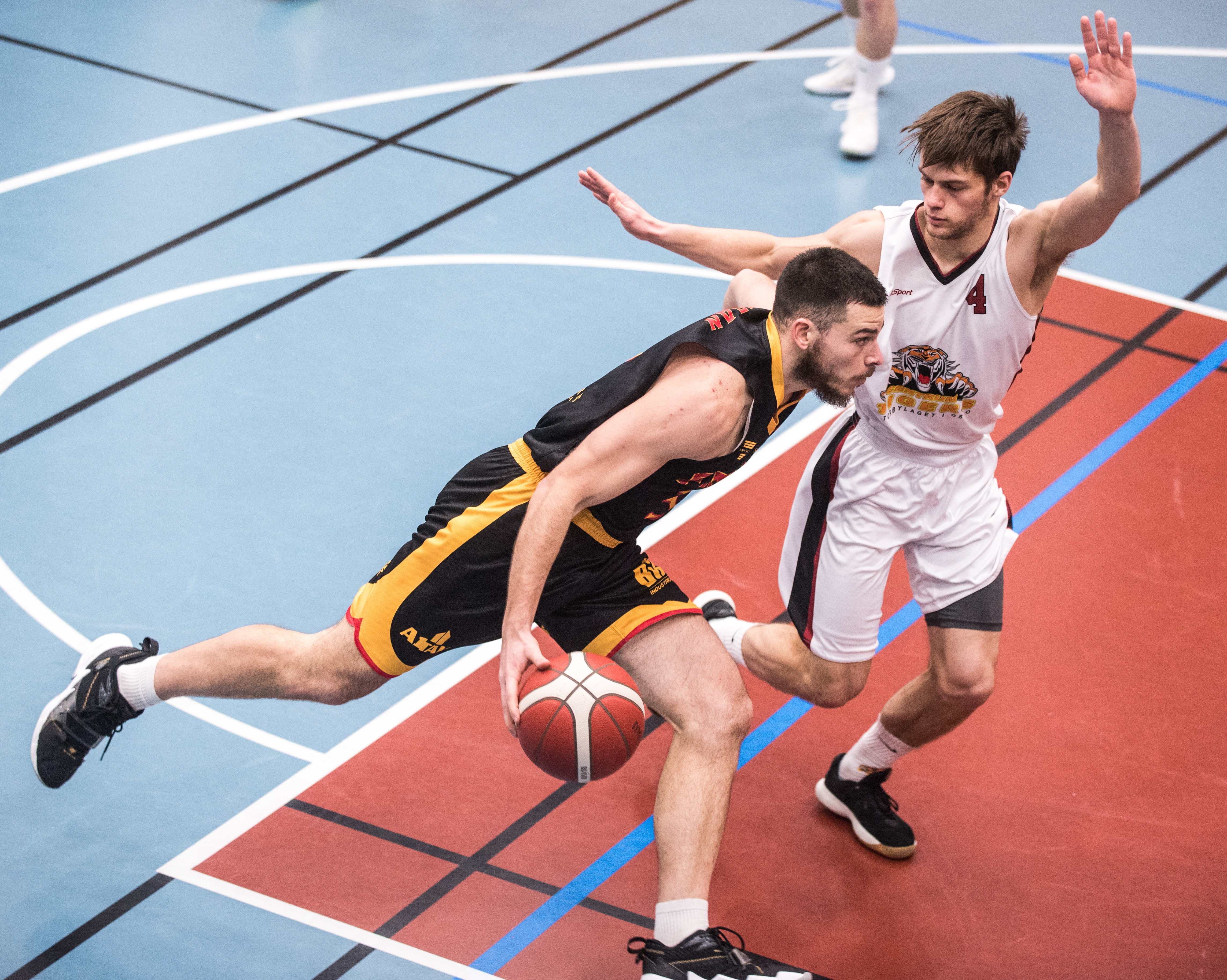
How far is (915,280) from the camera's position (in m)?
4.49

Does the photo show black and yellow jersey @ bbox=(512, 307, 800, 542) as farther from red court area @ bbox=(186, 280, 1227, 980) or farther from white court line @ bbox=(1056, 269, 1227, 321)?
white court line @ bbox=(1056, 269, 1227, 321)

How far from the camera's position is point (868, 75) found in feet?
30.9

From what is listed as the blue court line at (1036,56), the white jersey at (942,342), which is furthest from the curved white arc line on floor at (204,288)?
the blue court line at (1036,56)

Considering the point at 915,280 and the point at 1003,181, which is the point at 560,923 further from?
the point at 1003,181

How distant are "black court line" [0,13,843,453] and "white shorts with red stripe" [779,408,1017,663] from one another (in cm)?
370

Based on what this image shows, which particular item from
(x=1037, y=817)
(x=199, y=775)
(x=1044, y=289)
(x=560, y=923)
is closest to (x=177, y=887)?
(x=199, y=775)

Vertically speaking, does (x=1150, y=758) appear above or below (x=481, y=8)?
below

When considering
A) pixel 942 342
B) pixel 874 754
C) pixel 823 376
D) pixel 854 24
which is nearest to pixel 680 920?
pixel 874 754

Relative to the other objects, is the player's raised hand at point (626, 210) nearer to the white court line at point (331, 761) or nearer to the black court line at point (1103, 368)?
the white court line at point (331, 761)

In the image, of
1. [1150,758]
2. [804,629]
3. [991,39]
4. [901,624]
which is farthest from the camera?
[991,39]

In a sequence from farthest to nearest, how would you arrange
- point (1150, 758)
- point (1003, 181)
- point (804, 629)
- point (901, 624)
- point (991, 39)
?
point (991, 39)
point (901, 624)
point (1150, 758)
point (804, 629)
point (1003, 181)

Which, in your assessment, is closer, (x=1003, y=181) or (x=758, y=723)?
(x=1003, y=181)

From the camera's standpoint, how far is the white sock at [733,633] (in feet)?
17.1

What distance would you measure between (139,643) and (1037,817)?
3268mm
